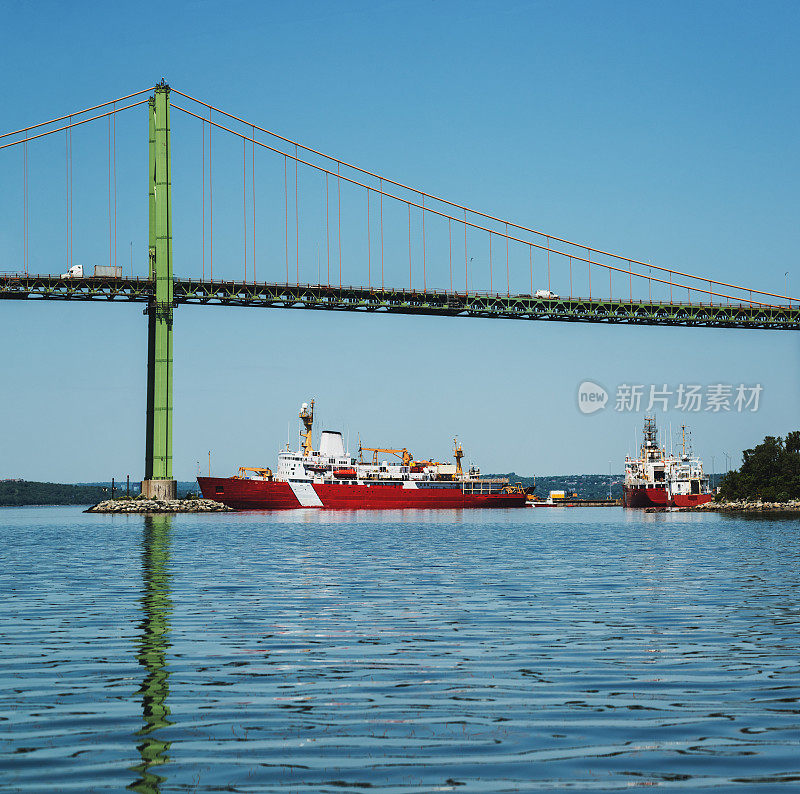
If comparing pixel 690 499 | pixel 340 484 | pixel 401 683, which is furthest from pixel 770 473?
pixel 401 683

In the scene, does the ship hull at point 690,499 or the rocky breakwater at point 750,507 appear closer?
the rocky breakwater at point 750,507

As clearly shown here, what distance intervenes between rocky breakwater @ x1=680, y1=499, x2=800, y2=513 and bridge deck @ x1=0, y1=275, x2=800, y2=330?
599 inches

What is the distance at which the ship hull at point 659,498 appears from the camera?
103 metres

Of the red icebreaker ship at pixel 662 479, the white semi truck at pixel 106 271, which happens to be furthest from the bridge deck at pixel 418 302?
the red icebreaker ship at pixel 662 479

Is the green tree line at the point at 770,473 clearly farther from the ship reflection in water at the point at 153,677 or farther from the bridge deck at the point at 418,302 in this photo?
the ship reflection in water at the point at 153,677

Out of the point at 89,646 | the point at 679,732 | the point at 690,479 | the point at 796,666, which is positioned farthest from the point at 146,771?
the point at 690,479

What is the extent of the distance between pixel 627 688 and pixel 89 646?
6.42m

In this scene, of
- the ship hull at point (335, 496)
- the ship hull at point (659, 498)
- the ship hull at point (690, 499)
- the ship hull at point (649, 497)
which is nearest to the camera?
the ship hull at point (335, 496)

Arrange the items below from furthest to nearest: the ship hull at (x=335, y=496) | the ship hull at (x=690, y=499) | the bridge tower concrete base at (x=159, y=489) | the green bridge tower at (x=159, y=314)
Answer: the ship hull at (x=690, y=499) < the ship hull at (x=335, y=496) < the bridge tower concrete base at (x=159, y=489) < the green bridge tower at (x=159, y=314)

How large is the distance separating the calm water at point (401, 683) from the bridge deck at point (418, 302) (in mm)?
53760

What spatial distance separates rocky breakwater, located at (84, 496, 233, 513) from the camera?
234 feet

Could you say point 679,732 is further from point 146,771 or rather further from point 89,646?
point 89,646

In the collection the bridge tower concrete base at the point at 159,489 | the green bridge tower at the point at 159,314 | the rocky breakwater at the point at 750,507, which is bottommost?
the rocky breakwater at the point at 750,507

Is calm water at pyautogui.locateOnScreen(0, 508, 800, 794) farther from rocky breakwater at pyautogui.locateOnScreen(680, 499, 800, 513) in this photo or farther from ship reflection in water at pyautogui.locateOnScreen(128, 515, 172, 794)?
rocky breakwater at pyautogui.locateOnScreen(680, 499, 800, 513)
